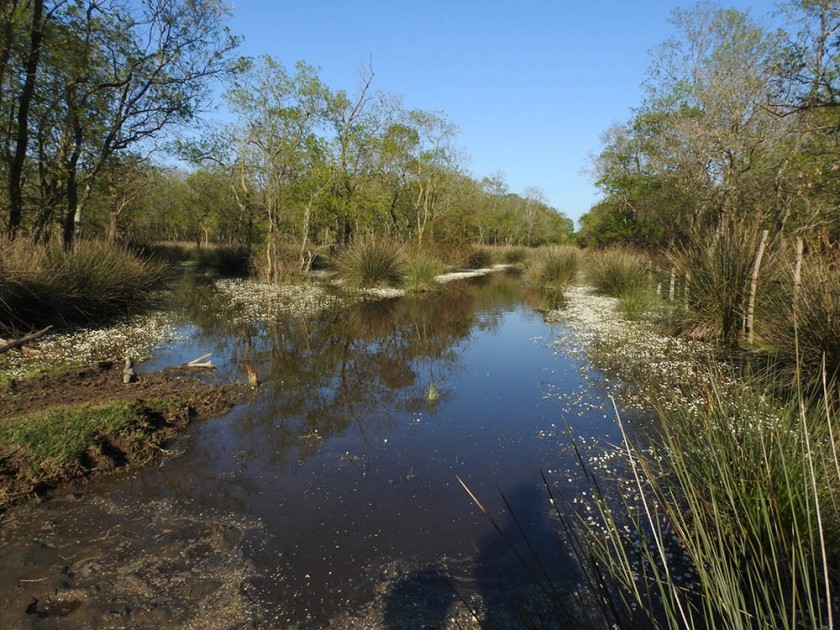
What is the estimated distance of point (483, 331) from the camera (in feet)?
38.6

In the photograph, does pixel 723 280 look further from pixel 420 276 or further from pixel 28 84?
pixel 28 84

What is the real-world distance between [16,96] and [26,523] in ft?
46.4

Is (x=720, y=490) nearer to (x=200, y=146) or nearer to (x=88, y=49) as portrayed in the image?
(x=88, y=49)

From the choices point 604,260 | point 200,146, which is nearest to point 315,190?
point 200,146

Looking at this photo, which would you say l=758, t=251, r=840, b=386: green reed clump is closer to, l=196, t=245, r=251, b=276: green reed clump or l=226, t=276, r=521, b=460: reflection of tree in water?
l=226, t=276, r=521, b=460: reflection of tree in water

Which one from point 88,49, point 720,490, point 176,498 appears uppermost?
point 88,49

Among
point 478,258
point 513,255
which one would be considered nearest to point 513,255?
point 513,255

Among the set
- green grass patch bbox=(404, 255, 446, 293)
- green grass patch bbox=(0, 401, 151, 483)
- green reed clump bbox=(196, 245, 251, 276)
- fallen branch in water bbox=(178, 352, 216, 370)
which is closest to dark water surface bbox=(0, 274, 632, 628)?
fallen branch in water bbox=(178, 352, 216, 370)

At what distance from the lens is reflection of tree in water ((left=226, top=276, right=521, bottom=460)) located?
5.55 m

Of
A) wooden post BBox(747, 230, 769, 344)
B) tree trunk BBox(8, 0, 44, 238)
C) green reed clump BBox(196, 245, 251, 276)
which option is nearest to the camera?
wooden post BBox(747, 230, 769, 344)

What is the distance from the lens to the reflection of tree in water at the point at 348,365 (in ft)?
18.2

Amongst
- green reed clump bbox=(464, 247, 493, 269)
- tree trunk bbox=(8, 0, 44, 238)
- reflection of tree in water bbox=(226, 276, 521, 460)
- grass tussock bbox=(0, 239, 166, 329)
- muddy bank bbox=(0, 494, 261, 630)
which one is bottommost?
muddy bank bbox=(0, 494, 261, 630)

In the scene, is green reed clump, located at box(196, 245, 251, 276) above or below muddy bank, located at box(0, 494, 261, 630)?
above

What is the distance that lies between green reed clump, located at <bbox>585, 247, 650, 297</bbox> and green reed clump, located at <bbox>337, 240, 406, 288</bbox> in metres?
7.80
